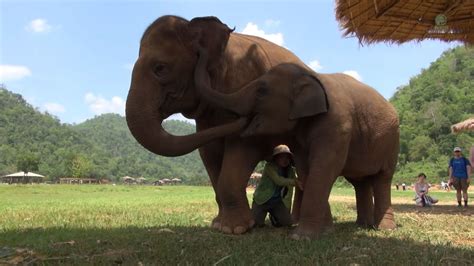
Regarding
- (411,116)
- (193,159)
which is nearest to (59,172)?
(411,116)

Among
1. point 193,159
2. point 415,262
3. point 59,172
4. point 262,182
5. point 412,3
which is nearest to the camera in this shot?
point 415,262

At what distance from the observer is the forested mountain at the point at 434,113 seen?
177 ft

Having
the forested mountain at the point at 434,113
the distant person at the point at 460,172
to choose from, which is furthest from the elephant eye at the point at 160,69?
the forested mountain at the point at 434,113

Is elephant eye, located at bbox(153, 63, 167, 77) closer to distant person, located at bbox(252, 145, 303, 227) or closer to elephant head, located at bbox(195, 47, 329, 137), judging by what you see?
elephant head, located at bbox(195, 47, 329, 137)

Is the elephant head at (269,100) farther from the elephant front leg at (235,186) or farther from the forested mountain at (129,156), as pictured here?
the forested mountain at (129,156)

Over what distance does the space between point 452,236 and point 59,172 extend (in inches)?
3458

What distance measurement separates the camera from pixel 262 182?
6.00 metres

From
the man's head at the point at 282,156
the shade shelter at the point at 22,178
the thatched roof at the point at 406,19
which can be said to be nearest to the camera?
the man's head at the point at 282,156

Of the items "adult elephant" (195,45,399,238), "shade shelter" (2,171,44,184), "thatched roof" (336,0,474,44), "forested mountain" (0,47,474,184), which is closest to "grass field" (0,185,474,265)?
"adult elephant" (195,45,399,238)

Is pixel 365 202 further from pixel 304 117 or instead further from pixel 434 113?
pixel 434 113

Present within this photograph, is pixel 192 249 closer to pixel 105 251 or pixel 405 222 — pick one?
pixel 105 251

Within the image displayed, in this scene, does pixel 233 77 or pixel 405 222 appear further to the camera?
pixel 405 222

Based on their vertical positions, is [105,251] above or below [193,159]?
below

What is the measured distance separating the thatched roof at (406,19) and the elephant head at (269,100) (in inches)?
185
